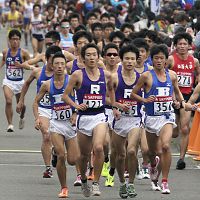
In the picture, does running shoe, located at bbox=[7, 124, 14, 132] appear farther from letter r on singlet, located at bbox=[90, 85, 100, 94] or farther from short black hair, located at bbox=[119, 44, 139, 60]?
letter r on singlet, located at bbox=[90, 85, 100, 94]

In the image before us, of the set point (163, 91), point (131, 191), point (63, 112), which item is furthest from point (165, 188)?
point (63, 112)

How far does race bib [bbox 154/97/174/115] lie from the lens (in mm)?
16125

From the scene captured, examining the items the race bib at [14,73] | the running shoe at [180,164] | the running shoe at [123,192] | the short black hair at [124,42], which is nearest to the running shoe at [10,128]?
the race bib at [14,73]

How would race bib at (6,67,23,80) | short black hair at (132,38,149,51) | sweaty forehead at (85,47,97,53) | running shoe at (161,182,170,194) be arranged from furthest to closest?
race bib at (6,67,23,80) < short black hair at (132,38,149,51) < sweaty forehead at (85,47,97,53) < running shoe at (161,182,170,194)

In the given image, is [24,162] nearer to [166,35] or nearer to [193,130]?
[193,130]

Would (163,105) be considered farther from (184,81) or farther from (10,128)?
(10,128)

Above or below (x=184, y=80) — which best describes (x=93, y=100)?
above

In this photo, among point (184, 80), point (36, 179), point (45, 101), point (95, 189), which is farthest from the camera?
point (184, 80)

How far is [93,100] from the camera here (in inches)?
619

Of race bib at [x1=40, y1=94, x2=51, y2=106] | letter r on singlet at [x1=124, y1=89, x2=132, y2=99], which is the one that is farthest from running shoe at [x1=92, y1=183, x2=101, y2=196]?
race bib at [x1=40, y1=94, x2=51, y2=106]

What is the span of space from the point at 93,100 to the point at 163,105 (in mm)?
Result: 1021

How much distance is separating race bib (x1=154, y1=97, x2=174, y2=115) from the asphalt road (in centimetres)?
109

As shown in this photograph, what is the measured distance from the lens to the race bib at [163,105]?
16.1 meters

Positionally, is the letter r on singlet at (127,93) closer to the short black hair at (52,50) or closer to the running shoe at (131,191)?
the running shoe at (131,191)
